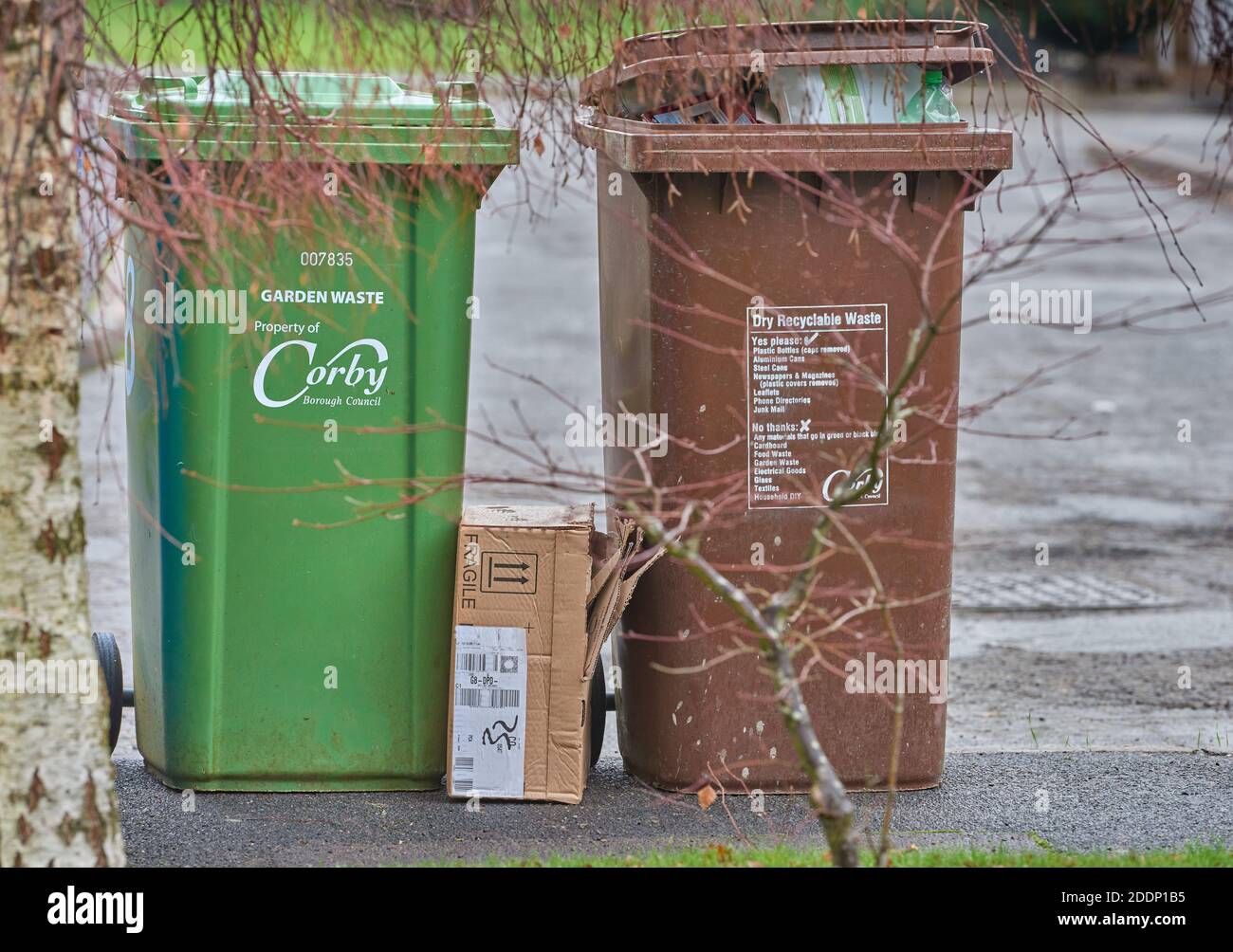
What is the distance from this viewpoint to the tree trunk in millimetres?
2607

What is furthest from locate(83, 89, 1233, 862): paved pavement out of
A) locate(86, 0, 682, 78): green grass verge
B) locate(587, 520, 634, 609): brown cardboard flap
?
locate(587, 520, 634, 609): brown cardboard flap

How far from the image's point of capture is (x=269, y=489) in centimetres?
390

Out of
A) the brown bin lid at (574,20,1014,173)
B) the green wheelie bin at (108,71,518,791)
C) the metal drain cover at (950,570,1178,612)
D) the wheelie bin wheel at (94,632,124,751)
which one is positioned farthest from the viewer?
the metal drain cover at (950,570,1178,612)

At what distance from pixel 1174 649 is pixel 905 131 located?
293 cm

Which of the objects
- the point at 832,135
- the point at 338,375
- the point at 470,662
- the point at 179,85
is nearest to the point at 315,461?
the point at 338,375

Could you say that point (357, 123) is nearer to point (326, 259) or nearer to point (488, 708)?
point (326, 259)

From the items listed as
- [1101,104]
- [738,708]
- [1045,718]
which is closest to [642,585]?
[738,708]

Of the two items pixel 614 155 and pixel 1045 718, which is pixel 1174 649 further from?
pixel 614 155

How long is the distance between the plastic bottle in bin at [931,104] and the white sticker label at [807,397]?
490mm

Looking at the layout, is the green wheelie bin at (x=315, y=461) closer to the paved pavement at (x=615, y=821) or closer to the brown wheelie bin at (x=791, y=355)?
the paved pavement at (x=615, y=821)

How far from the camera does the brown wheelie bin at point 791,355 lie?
12.9ft

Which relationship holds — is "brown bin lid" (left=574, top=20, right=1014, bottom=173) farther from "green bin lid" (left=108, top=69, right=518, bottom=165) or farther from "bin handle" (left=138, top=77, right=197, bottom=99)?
"bin handle" (left=138, top=77, right=197, bottom=99)

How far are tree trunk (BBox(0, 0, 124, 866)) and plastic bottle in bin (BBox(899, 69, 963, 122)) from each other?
217 cm

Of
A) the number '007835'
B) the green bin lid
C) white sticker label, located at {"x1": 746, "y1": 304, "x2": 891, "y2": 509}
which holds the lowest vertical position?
white sticker label, located at {"x1": 746, "y1": 304, "x2": 891, "y2": 509}
